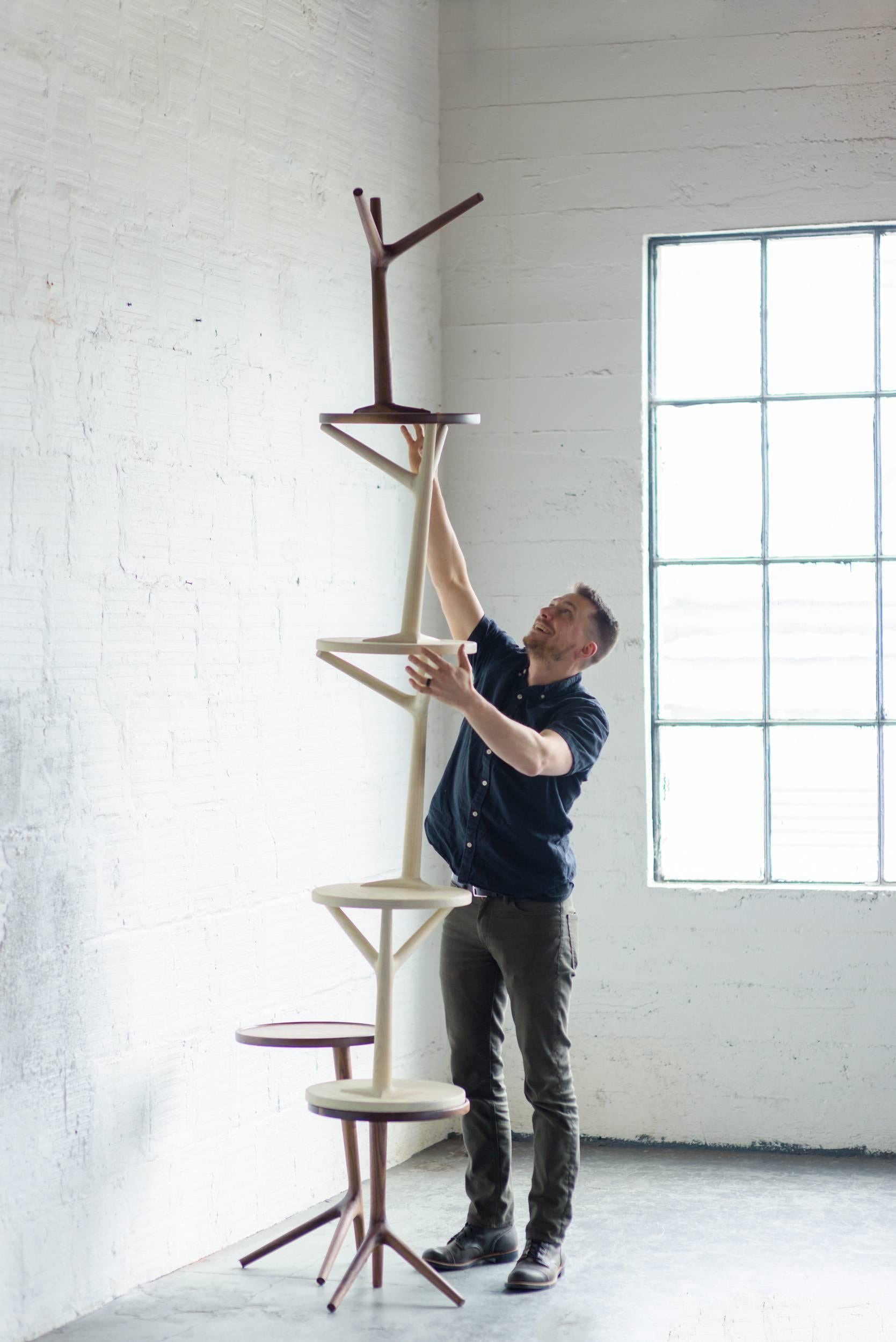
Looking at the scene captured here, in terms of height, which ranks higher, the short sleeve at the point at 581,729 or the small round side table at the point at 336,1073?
the short sleeve at the point at 581,729

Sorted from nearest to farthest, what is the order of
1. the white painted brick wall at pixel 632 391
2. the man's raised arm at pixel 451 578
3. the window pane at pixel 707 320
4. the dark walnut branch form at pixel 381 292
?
the dark walnut branch form at pixel 381 292, the man's raised arm at pixel 451 578, the white painted brick wall at pixel 632 391, the window pane at pixel 707 320

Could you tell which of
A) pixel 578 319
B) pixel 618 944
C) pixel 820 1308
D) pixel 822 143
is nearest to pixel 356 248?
pixel 578 319

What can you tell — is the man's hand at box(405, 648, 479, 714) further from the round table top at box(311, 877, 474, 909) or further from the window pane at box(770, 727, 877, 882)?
the window pane at box(770, 727, 877, 882)

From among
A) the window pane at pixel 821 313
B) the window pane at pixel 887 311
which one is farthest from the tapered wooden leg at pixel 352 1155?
the window pane at pixel 887 311

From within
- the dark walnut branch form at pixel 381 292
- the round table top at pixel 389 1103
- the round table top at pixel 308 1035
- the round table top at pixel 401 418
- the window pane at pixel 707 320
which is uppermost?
the window pane at pixel 707 320

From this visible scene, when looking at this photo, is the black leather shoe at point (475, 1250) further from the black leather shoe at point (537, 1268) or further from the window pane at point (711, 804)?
the window pane at point (711, 804)

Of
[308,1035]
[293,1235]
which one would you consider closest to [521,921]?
[308,1035]

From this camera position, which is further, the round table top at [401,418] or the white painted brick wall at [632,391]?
the white painted brick wall at [632,391]

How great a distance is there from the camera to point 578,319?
15.8 feet

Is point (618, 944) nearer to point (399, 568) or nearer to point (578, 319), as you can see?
point (399, 568)

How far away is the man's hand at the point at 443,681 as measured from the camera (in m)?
3.15

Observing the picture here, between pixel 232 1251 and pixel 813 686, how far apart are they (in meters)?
2.31

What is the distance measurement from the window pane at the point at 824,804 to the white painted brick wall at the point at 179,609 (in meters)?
1.16

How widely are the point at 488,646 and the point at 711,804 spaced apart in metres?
1.31
